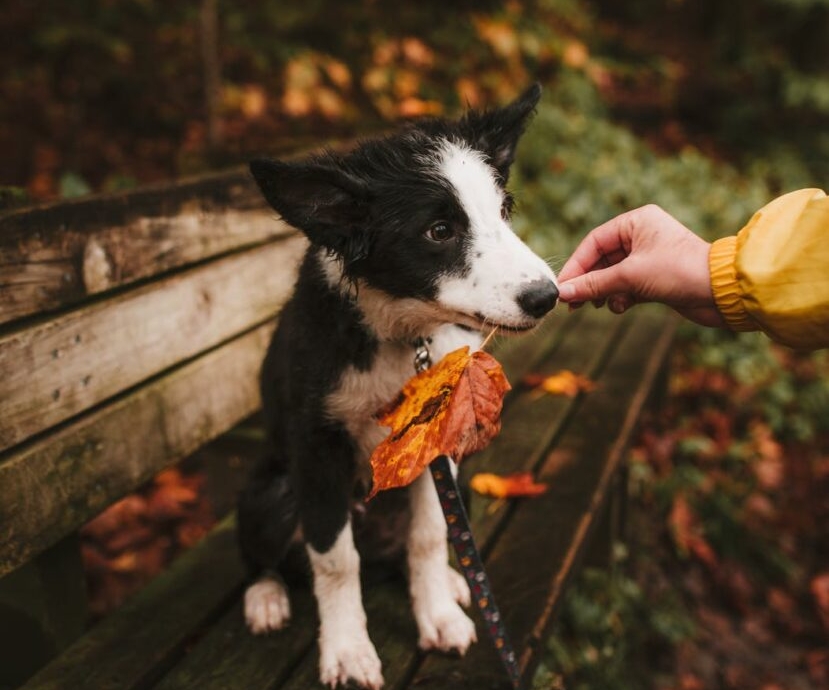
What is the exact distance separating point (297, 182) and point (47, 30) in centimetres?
385

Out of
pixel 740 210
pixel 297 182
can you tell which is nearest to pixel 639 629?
pixel 297 182

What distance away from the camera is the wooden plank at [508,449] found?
7.16 feet

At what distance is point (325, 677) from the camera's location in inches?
82.4

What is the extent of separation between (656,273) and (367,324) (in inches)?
30.5

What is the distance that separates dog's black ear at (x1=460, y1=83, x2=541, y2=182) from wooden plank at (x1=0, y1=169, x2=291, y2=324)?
101cm

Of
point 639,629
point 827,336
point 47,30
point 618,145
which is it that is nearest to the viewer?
point 827,336

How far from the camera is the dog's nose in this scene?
6.07 ft

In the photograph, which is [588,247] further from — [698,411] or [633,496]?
[698,411]

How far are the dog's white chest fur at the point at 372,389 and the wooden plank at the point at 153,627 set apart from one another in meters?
0.72

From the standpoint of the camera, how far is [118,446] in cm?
245

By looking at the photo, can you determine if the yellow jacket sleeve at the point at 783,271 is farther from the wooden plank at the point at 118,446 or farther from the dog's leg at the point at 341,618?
the wooden plank at the point at 118,446

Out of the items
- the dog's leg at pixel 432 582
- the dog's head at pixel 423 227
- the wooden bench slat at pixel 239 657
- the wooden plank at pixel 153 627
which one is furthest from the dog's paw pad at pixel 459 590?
the dog's head at pixel 423 227

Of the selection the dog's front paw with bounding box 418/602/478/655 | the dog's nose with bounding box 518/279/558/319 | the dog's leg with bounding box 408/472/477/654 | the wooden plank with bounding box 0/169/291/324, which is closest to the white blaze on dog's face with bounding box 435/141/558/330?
the dog's nose with bounding box 518/279/558/319

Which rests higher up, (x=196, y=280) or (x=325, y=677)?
(x=196, y=280)
